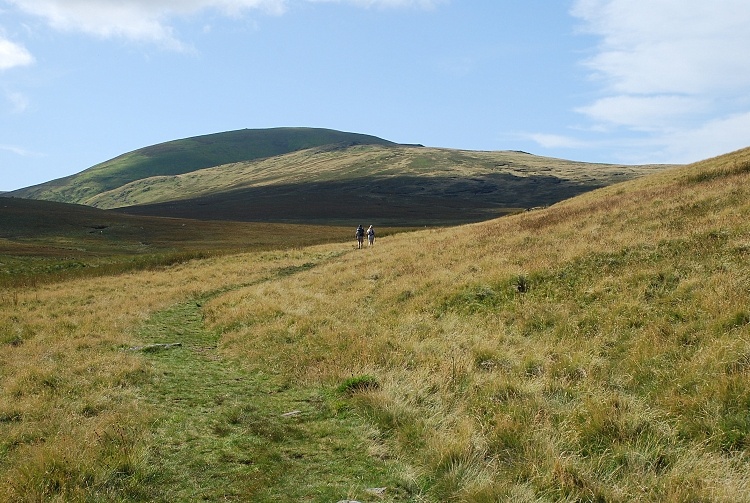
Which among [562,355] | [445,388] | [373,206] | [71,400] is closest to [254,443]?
[445,388]

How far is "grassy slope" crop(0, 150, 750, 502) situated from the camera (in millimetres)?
6000

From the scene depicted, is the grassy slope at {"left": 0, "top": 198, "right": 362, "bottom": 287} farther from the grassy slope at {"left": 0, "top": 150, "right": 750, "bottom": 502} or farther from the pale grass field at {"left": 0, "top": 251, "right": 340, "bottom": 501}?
the grassy slope at {"left": 0, "top": 150, "right": 750, "bottom": 502}

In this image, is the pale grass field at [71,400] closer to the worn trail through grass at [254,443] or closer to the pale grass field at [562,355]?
the worn trail through grass at [254,443]

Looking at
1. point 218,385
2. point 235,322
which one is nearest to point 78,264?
point 235,322

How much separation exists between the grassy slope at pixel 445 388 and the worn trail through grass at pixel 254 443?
4 cm

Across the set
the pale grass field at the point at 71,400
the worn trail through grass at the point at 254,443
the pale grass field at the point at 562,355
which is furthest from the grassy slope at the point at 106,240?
the worn trail through grass at the point at 254,443

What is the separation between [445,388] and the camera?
29.2 ft

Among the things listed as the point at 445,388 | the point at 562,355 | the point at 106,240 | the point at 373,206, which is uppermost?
the point at 373,206

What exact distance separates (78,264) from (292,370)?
42.1 meters

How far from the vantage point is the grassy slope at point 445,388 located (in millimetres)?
6000

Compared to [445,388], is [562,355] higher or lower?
higher

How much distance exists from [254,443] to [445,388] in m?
3.58

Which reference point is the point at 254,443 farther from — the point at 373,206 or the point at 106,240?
the point at 373,206

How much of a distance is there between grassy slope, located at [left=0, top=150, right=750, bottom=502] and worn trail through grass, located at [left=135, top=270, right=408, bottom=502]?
0.04 metres
